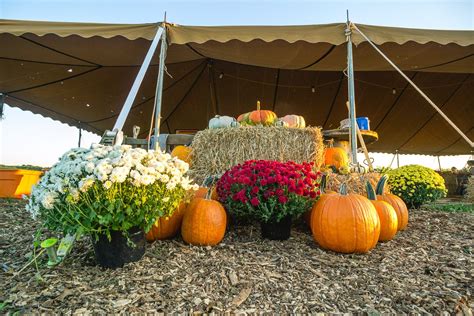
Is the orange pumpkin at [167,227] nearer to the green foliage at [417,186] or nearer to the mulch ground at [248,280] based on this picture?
the mulch ground at [248,280]

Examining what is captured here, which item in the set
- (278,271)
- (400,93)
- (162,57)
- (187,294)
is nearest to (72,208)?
(187,294)

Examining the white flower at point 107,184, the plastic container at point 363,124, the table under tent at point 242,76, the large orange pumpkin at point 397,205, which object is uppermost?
the table under tent at point 242,76

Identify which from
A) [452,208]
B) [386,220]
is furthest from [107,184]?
[452,208]

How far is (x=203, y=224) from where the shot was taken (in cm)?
162

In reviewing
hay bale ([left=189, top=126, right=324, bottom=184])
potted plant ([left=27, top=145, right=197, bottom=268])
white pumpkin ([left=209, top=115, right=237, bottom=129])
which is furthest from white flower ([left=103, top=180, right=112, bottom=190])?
white pumpkin ([left=209, top=115, right=237, bottom=129])

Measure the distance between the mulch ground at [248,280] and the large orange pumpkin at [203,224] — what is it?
0.20 feet

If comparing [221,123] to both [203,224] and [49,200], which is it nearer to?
[203,224]

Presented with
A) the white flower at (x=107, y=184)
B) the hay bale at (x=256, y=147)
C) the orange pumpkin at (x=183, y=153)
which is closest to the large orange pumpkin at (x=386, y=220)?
the hay bale at (x=256, y=147)

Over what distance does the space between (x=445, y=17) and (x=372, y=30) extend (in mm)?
2190

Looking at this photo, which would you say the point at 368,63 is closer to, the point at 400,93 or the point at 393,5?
the point at 393,5

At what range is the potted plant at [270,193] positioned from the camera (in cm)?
170

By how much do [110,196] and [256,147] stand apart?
1553 millimetres

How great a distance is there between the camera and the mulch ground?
3.49ft

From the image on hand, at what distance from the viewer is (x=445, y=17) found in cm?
408
